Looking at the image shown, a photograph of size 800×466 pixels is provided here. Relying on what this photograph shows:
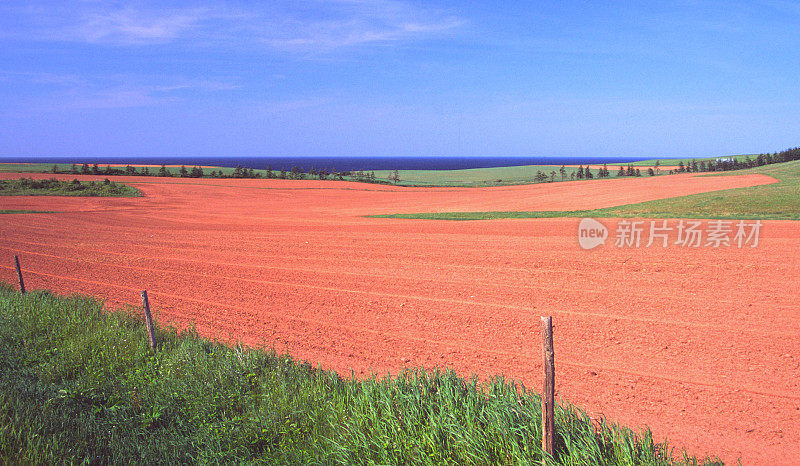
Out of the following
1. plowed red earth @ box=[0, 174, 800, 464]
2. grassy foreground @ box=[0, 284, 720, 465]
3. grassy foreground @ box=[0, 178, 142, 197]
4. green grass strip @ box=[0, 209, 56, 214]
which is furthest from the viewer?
grassy foreground @ box=[0, 178, 142, 197]

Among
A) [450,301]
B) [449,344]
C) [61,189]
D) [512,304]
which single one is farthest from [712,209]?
[61,189]

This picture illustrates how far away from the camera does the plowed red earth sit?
5.58 m

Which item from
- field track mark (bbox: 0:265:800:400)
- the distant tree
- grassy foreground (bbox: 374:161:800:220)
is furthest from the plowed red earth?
the distant tree

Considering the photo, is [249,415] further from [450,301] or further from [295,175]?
[295,175]

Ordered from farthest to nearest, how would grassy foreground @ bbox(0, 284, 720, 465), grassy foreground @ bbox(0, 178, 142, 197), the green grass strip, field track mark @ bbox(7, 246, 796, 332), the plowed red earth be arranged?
1. grassy foreground @ bbox(0, 178, 142, 197)
2. the green grass strip
3. field track mark @ bbox(7, 246, 796, 332)
4. the plowed red earth
5. grassy foreground @ bbox(0, 284, 720, 465)

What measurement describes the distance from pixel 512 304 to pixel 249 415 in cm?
575

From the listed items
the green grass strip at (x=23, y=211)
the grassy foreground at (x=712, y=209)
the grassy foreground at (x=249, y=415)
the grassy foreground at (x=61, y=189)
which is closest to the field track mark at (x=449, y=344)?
the grassy foreground at (x=249, y=415)

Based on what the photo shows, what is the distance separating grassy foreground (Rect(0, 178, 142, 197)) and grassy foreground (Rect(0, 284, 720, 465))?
1503 inches

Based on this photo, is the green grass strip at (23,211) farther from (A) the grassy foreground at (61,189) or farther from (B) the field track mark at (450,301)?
(B) the field track mark at (450,301)

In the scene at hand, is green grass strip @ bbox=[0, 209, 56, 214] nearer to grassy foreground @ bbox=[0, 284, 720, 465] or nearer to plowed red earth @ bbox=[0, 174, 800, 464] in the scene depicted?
plowed red earth @ bbox=[0, 174, 800, 464]

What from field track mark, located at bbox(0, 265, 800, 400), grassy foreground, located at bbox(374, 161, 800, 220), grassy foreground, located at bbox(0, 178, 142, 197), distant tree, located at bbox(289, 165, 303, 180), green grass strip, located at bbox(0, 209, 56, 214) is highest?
distant tree, located at bbox(289, 165, 303, 180)

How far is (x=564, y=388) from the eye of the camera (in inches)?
228

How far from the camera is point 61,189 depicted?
127ft

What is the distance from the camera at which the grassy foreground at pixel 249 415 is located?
3.88 meters
